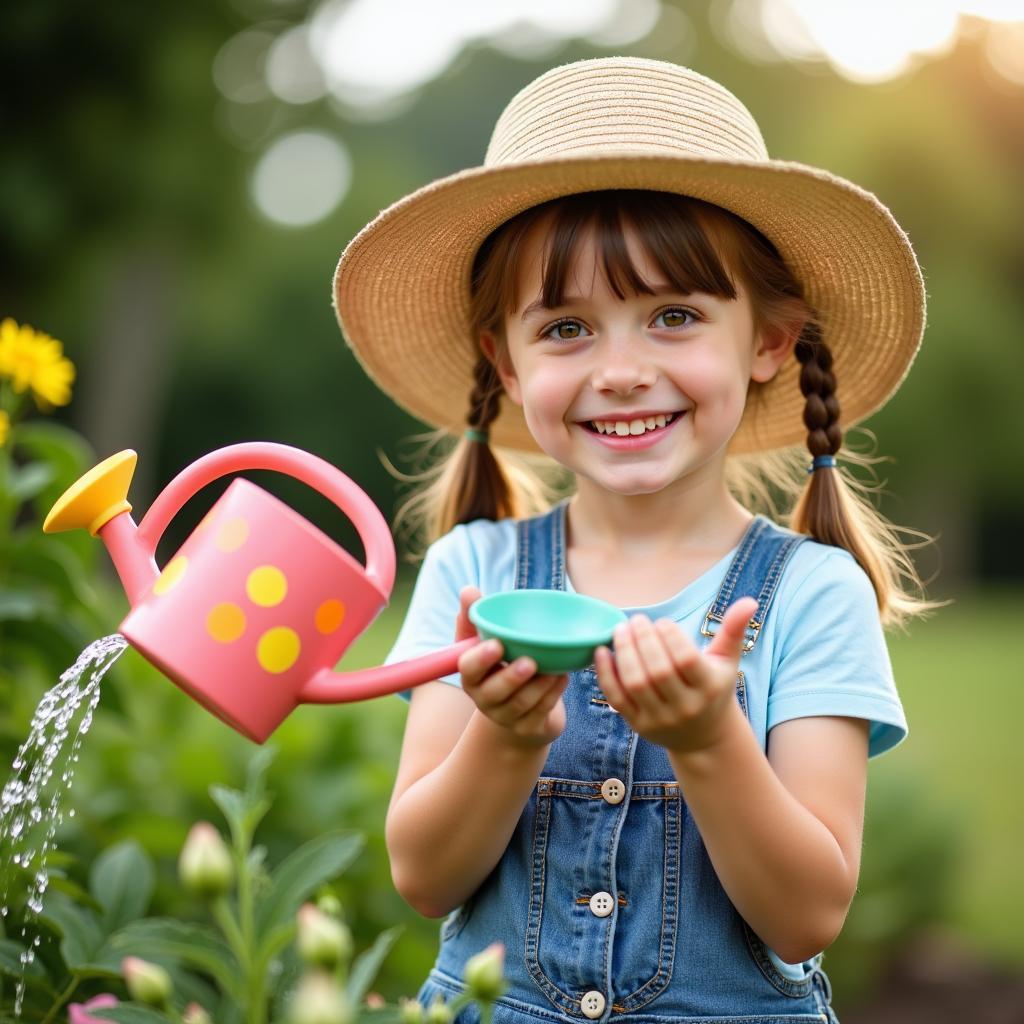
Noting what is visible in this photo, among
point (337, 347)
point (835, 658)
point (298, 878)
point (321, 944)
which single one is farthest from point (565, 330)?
point (337, 347)

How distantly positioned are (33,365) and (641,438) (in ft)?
3.69

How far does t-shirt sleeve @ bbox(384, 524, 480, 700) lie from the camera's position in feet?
5.81

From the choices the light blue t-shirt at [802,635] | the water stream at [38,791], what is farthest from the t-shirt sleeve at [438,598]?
the water stream at [38,791]

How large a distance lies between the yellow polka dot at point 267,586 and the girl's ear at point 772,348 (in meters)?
0.82

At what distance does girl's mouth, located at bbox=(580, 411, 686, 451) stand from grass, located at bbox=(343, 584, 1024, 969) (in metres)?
1.36

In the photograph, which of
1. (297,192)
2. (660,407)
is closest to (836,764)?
(660,407)

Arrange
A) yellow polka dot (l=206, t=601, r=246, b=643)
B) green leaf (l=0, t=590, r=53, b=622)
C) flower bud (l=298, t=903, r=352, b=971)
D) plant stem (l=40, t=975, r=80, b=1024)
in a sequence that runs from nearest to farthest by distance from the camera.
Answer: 1. flower bud (l=298, t=903, r=352, b=971)
2. yellow polka dot (l=206, t=601, r=246, b=643)
3. plant stem (l=40, t=975, r=80, b=1024)
4. green leaf (l=0, t=590, r=53, b=622)

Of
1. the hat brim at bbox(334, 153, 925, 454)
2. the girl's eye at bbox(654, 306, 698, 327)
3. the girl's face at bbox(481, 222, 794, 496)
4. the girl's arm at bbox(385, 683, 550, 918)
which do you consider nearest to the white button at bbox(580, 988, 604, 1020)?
the girl's arm at bbox(385, 683, 550, 918)

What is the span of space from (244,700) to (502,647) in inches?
10.4

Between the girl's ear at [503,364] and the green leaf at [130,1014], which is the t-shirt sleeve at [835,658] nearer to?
the girl's ear at [503,364]

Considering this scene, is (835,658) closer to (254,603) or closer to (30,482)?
(254,603)

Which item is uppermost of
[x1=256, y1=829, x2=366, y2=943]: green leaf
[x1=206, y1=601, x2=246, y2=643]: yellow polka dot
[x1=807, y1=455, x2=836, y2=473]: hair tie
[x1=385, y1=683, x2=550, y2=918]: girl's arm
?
[x1=807, y1=455, x2=836, y2=473]: hair tie

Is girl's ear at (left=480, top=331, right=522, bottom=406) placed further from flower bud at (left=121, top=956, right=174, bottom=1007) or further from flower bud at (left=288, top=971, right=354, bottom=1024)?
flower bud at (left=288, top=971, right=354, bottom=1024)

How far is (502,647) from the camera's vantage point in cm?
126
